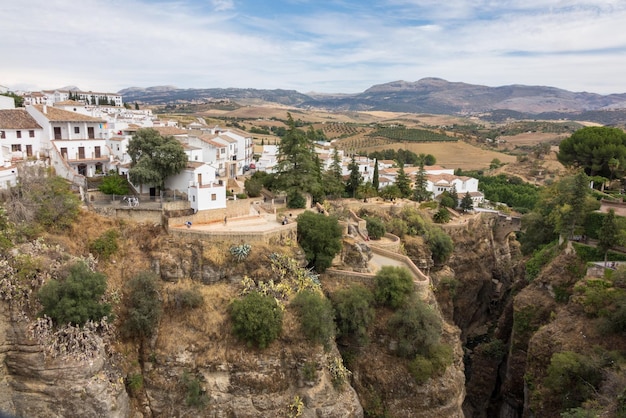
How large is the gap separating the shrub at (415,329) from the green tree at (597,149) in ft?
93.0

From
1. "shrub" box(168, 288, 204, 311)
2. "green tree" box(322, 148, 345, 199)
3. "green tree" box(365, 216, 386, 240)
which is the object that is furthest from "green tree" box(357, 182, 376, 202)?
"shrub" box(168, 288, 204, 311)

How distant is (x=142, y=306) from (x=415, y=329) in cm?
1546

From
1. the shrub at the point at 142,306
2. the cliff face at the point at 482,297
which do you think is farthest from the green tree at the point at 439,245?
the shrub at the point at 142,306

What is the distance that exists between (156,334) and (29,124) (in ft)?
64.3

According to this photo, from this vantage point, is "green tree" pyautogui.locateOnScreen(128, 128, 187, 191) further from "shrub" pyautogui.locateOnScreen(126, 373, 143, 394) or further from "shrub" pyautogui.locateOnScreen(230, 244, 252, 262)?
"shrub" pyautogui.locateOnScreen(126, 373, 143, 394)

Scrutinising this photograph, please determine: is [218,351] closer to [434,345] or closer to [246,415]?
[246,415]

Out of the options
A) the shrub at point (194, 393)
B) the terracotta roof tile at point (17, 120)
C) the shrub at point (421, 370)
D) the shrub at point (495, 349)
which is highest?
the terracotta roof tile at point (17, 120)

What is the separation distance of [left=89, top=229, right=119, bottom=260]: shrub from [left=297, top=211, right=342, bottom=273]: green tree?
1112 centimetres

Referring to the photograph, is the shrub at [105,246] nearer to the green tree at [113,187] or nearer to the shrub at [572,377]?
the green tree at [113,187]

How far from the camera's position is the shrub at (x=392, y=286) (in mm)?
28156

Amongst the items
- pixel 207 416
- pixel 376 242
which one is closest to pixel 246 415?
pixel 207 416

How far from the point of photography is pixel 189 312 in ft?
79.0

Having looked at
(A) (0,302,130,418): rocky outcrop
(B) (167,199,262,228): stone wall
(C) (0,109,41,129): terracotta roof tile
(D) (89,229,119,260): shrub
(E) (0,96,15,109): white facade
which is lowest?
(A) (0,302,130,418): rocky outcrop

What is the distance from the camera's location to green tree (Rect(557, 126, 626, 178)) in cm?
4347
